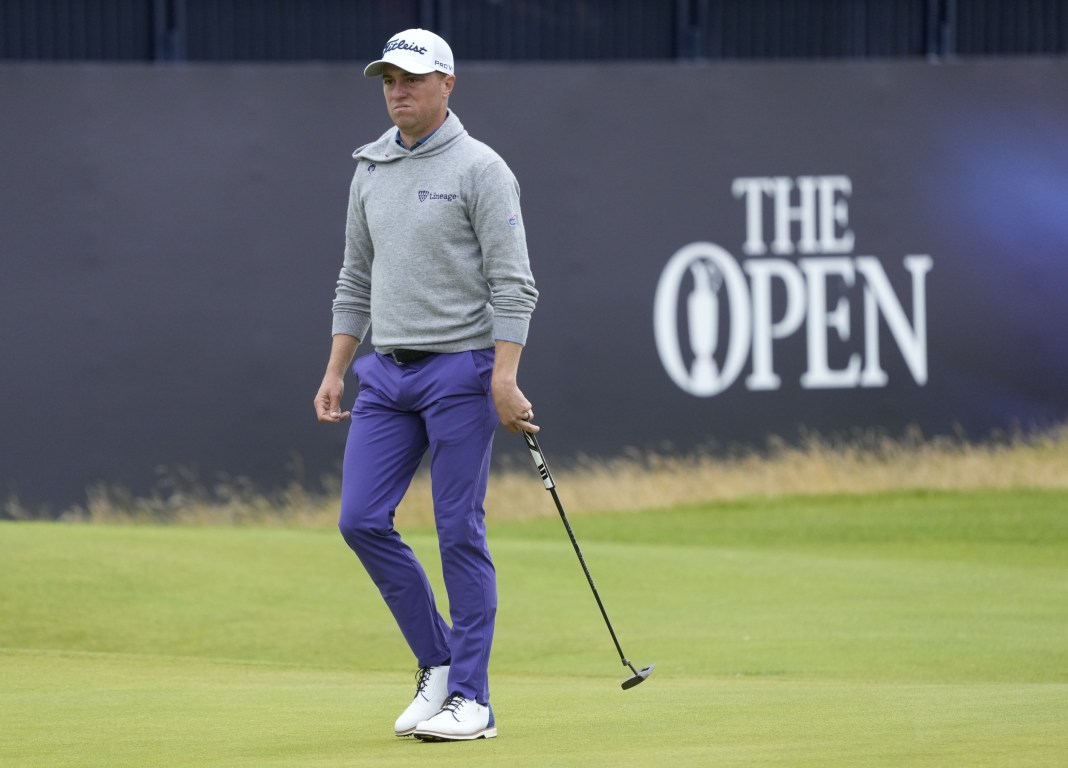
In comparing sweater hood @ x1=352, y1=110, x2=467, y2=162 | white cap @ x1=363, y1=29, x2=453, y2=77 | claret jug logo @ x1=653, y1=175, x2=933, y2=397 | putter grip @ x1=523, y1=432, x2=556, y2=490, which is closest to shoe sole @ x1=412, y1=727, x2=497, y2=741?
putter grip @ x1=523, y1=432, x2=556, y2=490

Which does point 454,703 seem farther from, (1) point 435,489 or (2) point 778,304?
(2) point 778,304

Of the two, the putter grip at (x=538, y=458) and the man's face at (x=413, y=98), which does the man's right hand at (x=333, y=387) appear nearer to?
the putter grip at (x=538, y=458)

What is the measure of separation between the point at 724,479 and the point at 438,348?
804cm

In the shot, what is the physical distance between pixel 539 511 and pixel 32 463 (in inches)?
133

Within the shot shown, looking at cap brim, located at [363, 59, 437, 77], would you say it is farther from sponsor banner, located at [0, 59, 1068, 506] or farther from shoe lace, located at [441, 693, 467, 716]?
sponsor banner, located at [0, 59, 1068, 506]

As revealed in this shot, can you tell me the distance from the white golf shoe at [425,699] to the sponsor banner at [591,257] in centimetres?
744

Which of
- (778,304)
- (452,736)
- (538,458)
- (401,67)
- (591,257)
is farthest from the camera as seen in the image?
(591,257)

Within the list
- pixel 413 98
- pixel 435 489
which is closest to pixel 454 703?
pixel 435 489

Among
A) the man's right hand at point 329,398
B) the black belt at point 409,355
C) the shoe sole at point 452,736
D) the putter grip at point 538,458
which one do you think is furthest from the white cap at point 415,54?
the shoe sole at point 452,736

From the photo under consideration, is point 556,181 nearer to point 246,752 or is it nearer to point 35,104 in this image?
point 35,104

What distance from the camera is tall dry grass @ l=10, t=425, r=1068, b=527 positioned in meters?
12.1

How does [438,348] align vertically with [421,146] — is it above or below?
below

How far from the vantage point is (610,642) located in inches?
299

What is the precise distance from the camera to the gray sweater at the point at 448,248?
4375 millimetres
